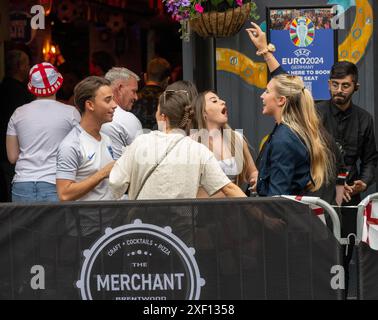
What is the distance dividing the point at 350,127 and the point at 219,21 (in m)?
1.49

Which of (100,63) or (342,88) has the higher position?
(100,63)

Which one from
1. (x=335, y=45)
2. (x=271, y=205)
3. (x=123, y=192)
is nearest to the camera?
(x=271, y=205)

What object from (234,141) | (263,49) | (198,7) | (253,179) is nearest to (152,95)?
(198,7)

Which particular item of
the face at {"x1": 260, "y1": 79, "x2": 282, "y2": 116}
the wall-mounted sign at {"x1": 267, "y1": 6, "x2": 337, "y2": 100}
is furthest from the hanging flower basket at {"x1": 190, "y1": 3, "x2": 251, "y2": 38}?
the face at {"x1": 260, "y1": 79, "x2": 282, "y2": 116}

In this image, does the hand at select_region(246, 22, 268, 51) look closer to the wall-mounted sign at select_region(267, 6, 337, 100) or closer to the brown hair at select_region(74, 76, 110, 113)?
the wall-mounted sign at select_region(267, 6, 337, 100)

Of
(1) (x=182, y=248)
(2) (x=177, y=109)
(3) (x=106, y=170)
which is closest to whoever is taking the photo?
(1) (x=182, y=248)

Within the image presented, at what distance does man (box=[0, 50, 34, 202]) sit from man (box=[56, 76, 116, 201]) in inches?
106

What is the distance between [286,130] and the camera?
756cm

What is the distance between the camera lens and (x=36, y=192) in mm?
9234

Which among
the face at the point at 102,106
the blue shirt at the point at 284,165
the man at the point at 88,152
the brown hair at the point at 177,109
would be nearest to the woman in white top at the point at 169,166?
the brown hair at the point at 177,109

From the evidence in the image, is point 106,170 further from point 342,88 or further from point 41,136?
point 342,88

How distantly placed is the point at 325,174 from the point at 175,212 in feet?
4.24

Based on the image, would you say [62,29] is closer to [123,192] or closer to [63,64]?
[63,64]

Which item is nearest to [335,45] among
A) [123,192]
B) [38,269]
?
[123,192]
